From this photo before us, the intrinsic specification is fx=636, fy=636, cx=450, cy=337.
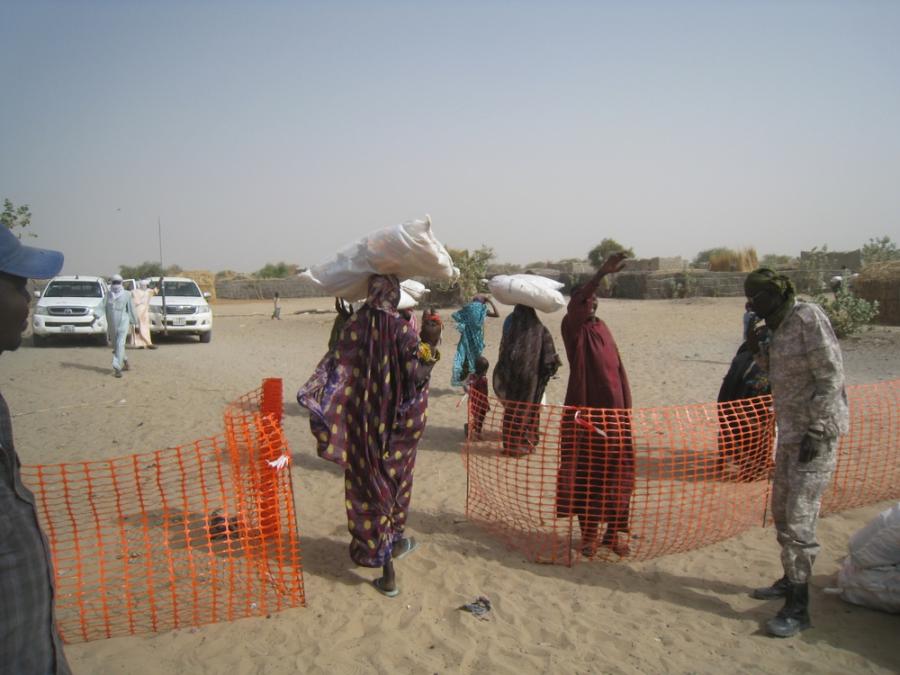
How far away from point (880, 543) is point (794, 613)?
0.69 metres

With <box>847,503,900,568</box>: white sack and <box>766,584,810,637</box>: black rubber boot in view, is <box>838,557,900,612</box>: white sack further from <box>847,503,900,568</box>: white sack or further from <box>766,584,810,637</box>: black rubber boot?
<box>766,584,810,637</box>: black rubber boot

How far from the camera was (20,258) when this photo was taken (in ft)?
5.83

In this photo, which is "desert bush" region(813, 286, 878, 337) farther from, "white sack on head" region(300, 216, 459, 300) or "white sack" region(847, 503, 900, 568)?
"white sack on head" region(300, 216, 459, 300)

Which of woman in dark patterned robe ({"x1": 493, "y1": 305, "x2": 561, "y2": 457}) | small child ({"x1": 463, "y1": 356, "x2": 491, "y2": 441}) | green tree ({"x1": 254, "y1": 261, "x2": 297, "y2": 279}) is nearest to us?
small child ({"x1": 463, "y1": 356, "x2": 491, "y2": 441})

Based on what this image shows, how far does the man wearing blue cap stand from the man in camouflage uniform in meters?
3.43

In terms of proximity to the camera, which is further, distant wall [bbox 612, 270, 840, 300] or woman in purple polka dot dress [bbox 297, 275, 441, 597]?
distant wall [bbox 612, 270, 840, 300]

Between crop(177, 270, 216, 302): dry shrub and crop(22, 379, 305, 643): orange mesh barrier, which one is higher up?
crop(177, 270, 216, 302): dry shrub

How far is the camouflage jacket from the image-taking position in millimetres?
3488

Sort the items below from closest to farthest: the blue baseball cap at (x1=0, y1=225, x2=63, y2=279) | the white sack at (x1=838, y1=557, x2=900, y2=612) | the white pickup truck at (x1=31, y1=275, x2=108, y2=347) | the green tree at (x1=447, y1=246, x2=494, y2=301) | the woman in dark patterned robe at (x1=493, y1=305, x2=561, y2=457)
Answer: the blue baseball cap at (x1=0, y1=225, x2=63, y2=279) < the white sack at (x1=838, y1=557, x2=900, y2=612) < the woman in dark patterned robe at (x1=493, y1=305, x2=561, y2=457) < the white pickup truck at (x1=31, y1=275, x2=108, y2=347) < the green tree at (x1=447, y1=246, x2=494, y2=301)

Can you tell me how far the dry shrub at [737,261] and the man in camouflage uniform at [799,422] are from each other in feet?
78.7

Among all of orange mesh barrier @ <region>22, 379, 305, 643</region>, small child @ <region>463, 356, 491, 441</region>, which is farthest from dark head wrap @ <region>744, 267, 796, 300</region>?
orange mesh barrier @ <region>22, 379, 305, 643</region>

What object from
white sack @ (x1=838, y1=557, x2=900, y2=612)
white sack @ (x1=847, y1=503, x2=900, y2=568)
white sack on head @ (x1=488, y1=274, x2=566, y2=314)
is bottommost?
white sack @ (x1=838, y1=557, x2=900, y2=612)

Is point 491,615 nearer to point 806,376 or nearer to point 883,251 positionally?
point 806,376

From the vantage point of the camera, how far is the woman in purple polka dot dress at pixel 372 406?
382 cm
